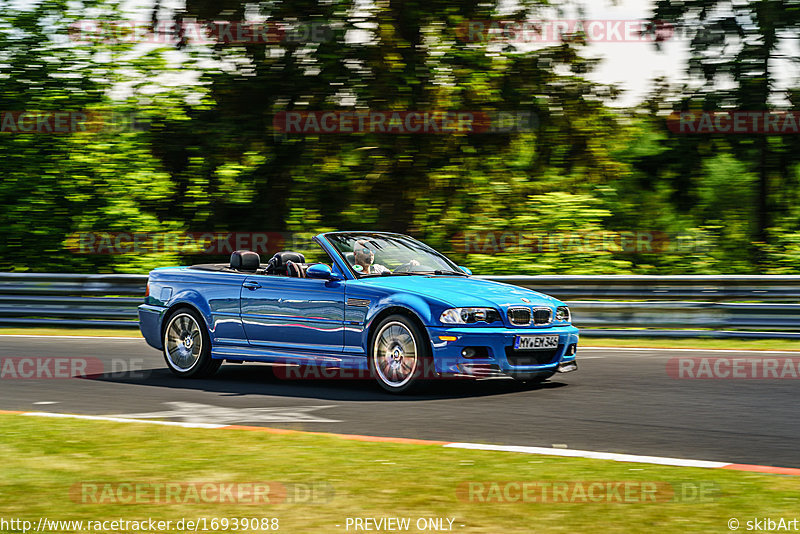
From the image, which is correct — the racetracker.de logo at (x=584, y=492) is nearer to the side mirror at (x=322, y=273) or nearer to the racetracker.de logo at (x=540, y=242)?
the side mirror at (x=322, y=273)

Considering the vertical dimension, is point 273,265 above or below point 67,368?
above

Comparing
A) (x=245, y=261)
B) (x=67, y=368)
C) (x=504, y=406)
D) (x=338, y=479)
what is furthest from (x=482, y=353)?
(x=67, y=368)

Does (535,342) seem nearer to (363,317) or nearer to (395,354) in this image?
(395,354)

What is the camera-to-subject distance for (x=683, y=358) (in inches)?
513

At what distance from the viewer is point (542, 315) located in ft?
33.5

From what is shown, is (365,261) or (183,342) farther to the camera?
(183,342)

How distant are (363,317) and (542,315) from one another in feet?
5.39

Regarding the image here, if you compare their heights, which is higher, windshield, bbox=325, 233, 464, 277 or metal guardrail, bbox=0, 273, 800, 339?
windshield, bbox=325, 233, 464, 277

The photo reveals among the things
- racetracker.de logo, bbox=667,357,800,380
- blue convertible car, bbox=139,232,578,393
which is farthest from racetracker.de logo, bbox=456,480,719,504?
racetracker.de logo, bbox=667,357,800,380

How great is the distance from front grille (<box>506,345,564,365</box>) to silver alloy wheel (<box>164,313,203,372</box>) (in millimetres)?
3518

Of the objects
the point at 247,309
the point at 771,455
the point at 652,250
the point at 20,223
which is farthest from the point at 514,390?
the point at 20,223

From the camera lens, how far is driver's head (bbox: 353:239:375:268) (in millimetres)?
10867

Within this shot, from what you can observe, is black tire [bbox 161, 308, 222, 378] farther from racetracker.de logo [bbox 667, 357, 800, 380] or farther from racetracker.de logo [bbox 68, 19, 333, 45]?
racetracker.de logo [bbox 68, 19, 333, 45]

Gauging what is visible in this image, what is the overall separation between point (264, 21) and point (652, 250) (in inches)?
361
